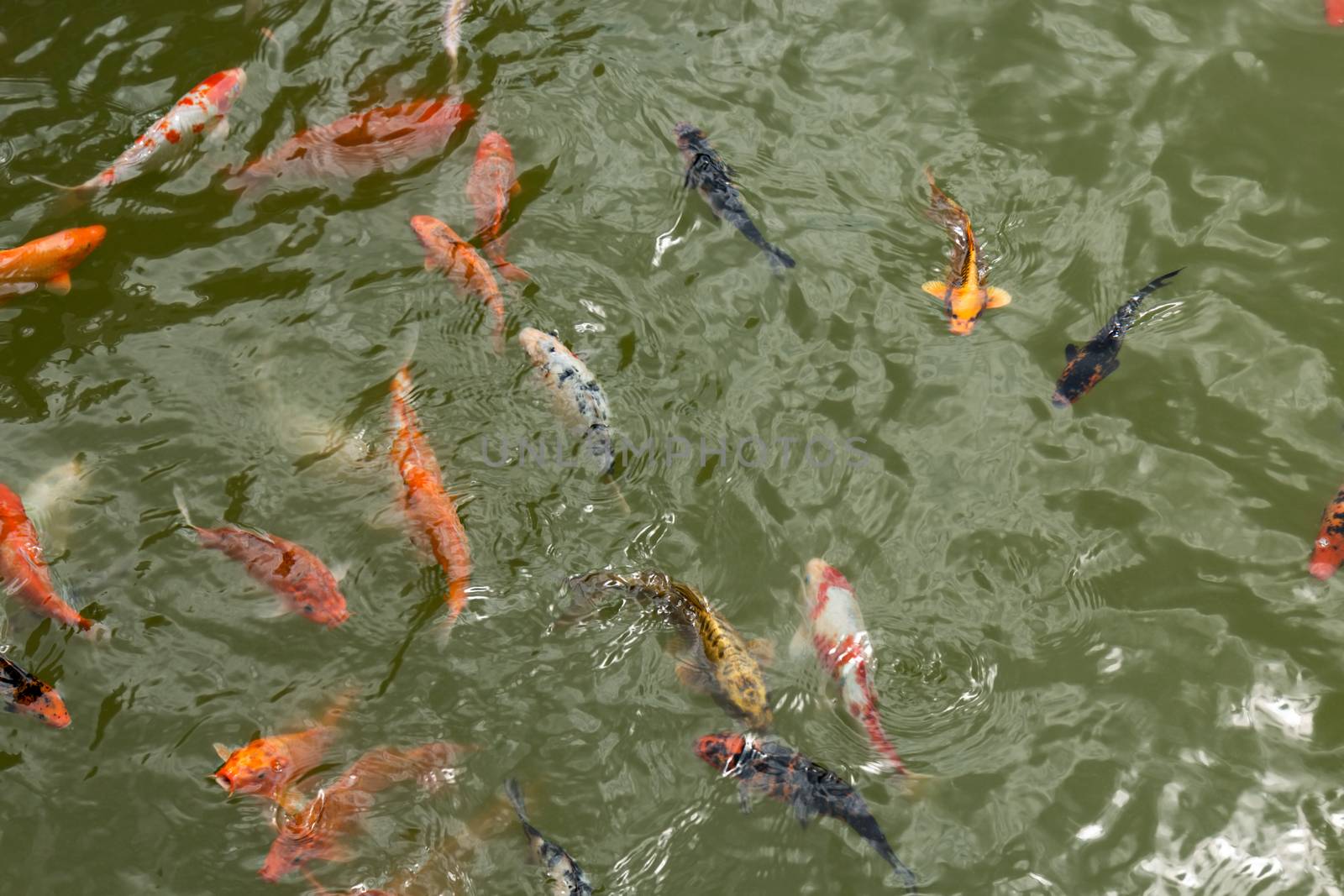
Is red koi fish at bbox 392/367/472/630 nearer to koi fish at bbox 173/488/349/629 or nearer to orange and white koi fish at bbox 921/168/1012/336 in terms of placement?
koi fish at bbox 173/488/349/629

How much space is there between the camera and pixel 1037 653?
4.51 m

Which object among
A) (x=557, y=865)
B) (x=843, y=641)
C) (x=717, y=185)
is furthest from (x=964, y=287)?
(x=557, y=865)

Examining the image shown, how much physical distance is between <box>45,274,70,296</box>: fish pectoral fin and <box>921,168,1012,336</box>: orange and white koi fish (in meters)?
4.30

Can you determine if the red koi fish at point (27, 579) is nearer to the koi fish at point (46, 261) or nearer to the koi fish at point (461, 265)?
the koi fish at point (46, 261)

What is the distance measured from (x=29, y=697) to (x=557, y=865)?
2204 mm

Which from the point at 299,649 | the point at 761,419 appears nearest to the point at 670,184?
the point at 761,419

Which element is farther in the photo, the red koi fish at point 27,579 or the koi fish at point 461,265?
the koi fish at point 461,265

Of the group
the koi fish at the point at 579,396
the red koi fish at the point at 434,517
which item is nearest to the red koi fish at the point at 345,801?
the red koi fish at the point at 434,517

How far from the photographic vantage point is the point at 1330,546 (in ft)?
15.2

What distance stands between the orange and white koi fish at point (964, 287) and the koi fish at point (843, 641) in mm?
1489

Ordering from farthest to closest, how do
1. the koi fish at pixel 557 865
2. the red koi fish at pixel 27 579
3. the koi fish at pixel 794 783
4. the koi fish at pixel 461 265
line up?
the koi fish at pixel 461 265 → the red koi fish at pixel 27 579 → the koi fish at pixel 794 783 → the koi fish at pixel 557 865

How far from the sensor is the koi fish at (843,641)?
4.28m

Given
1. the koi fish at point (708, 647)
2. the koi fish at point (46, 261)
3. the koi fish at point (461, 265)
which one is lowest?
the koi fish at point (708, 647)

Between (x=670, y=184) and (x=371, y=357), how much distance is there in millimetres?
1823
